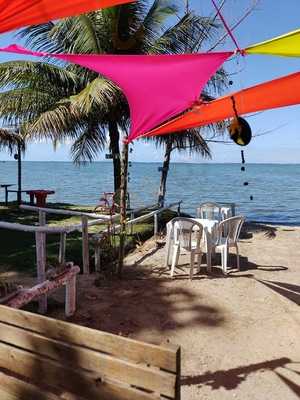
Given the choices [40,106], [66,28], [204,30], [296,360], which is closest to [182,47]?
[204,30]

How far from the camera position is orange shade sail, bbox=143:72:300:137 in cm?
504

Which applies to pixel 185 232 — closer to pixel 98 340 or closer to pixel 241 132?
pixel 241 132

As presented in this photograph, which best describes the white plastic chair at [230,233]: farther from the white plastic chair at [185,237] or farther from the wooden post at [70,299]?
the wooden post at [70,299]

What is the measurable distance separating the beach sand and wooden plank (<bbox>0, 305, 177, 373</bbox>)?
1295mm

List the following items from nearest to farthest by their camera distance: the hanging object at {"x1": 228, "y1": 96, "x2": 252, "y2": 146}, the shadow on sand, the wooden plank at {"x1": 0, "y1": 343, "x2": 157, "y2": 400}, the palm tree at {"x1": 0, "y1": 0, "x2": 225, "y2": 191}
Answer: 1. the wooden plank at {"x1": 0, "y1": 343, "x2": 157, "y2": 400}
2. the shadow on sand
3. the hanging object at {"x1": 228, "y1": 96, "x2": 252, "y2": 146}
4. the palm tree at {"x1": 0, "y1": 0, "x2": 225, "y2": 191}

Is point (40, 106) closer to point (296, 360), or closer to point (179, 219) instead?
point (179, 219)

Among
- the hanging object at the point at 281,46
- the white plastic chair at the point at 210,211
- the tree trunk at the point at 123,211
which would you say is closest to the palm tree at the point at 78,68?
the white plastic chair at the point at 210,211

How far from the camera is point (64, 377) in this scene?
7.41ft

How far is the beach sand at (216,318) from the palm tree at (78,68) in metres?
5.91

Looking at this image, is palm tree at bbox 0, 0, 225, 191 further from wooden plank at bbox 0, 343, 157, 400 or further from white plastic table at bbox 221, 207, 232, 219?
wooden plank at bbox 0, 343, 157, 400

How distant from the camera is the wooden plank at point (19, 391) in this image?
2340mm

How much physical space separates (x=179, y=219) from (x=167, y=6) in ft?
28.8

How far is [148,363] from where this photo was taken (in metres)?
2.04

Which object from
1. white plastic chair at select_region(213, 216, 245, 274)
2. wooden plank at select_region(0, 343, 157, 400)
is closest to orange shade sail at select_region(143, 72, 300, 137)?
white plastic chair at select_region(213, 216, 245, 274)
